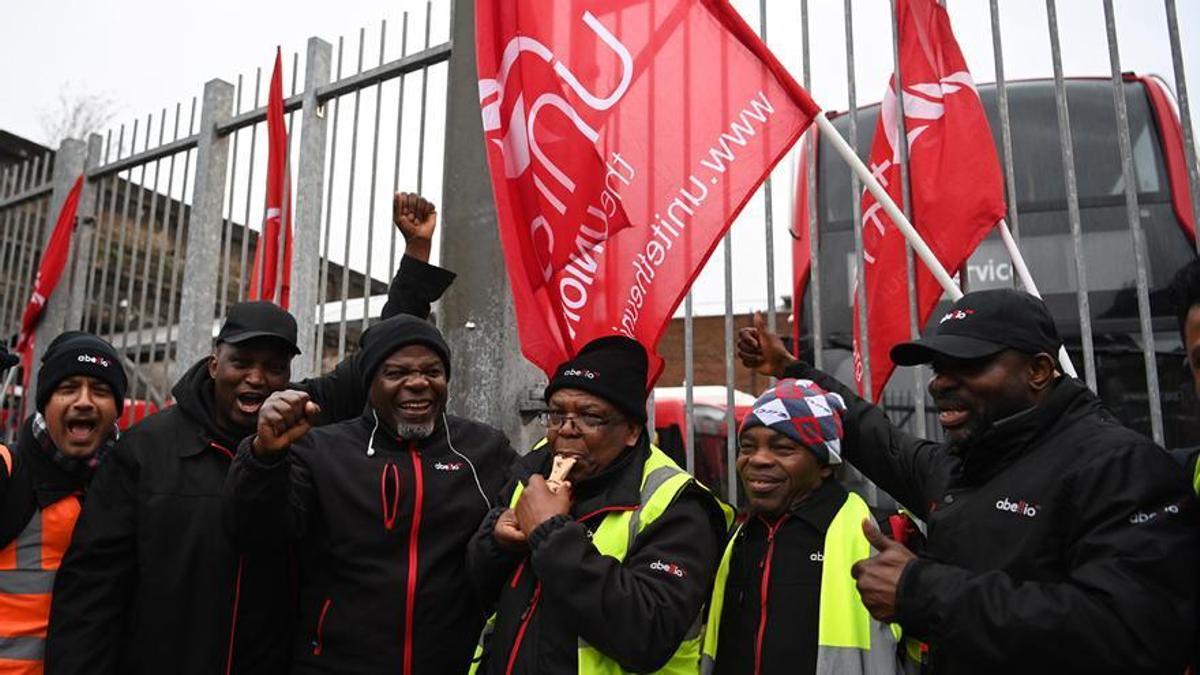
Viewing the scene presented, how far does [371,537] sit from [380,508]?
0.09m

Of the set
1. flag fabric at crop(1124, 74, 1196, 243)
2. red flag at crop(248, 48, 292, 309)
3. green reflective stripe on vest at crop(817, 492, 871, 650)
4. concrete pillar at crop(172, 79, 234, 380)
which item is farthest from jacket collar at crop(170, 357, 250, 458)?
flag fabric at crop(1124, 74, 1196, 243)

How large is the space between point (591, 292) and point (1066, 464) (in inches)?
66.0

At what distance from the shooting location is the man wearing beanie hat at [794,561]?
93.7 inches

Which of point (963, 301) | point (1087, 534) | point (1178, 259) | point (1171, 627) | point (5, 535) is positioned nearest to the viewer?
point (1171, 627)

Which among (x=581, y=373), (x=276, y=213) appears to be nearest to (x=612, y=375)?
(x=581, y=373)

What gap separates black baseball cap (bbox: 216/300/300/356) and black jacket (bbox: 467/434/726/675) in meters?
0.93

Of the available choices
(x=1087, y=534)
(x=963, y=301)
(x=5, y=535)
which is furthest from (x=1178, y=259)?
(x=5, y=535)

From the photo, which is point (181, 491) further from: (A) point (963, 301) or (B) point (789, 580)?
(A) point (963, 301)

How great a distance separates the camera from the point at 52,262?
7.16 m

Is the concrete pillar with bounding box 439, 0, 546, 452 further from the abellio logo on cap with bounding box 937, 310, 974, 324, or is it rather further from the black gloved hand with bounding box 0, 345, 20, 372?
the abellio logo on cap with bounding box 937, 310, 974, 324

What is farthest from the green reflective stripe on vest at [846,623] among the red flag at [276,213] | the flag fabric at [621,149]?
the red flag at [276,213]

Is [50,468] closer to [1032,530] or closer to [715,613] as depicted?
[715,613]

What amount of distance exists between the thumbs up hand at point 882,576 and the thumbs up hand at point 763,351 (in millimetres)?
1182

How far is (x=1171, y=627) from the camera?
1762 mm
